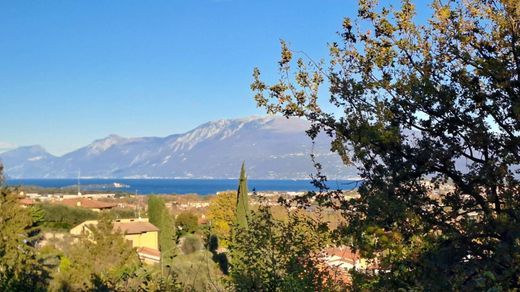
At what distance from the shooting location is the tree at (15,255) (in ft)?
21.6

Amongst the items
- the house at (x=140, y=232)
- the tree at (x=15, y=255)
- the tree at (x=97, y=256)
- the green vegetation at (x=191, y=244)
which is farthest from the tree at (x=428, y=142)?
the house at (x=140, y=232)

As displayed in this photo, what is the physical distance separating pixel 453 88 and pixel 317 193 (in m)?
1.57

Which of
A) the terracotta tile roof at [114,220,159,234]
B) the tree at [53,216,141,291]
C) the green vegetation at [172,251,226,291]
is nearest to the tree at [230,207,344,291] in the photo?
the green vegetation at [172,251,226,291]

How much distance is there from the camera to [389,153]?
15.0 ft

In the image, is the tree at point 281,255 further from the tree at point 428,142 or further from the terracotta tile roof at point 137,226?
the terracotta tile roof at point 137,226

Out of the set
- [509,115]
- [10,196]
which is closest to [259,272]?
[509,115]

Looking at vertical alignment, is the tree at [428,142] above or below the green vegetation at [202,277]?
above

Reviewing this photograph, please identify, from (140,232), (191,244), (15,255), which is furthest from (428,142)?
(140,232)

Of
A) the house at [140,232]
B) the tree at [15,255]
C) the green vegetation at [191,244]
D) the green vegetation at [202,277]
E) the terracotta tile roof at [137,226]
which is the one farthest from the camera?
the terracotta tile roof at [137,226]

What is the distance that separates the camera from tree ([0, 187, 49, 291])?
6590mm

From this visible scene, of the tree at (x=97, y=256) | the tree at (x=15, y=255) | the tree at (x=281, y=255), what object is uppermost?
the tree at (x=281, y=255)

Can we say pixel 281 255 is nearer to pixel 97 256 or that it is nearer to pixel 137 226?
pixel 97 256

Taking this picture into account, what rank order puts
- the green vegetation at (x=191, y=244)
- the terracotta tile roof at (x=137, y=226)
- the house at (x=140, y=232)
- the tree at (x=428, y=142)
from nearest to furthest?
1. the tree at (x=428, y=142)
2. the green vegetation at (x=191, y=244)
3. the house at (x=140, y=232)
4. the terracotta tile roof at (x=137, y=226)

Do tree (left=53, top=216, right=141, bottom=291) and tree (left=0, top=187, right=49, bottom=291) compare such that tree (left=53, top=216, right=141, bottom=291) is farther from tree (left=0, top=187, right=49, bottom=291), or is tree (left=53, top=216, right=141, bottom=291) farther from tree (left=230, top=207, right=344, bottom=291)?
tree (left=230, top=207, right=344, bottom=291)
